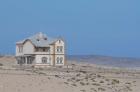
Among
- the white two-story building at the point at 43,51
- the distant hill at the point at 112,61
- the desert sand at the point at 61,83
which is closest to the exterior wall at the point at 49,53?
the white two-story building at the point at 43,51

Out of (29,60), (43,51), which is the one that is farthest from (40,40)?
(29,60)

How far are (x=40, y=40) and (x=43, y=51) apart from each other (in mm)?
Result: 1711

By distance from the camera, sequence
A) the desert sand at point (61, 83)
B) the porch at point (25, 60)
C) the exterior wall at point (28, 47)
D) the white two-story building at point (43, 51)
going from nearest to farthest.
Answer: the desert sand at point (61, 83), the white two-story building at point (43, 51), the exterior wall at point (28, 47), the porch at point (25, 60)

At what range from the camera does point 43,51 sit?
81.6 m

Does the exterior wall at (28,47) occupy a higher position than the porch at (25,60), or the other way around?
the exterior wall at (28,47)

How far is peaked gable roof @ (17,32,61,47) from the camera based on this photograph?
81.0 meters

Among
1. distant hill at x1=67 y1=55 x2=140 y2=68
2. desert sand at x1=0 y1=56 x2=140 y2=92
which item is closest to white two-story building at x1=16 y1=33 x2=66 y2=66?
desert sand at x1=0 y1=56 x2=140 y2=92

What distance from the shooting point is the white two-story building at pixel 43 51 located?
8100 cm

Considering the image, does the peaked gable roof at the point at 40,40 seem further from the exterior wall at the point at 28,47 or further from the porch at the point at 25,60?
the porch at the point at 25,60

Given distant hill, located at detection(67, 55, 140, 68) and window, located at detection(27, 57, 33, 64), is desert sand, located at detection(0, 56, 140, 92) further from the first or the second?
distant hill, located at detection(67, 55, 140, 68)

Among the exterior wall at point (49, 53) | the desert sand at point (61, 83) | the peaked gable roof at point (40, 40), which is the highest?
the peaked gable roof at point (40, 40)

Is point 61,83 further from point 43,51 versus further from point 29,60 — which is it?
point 29,60

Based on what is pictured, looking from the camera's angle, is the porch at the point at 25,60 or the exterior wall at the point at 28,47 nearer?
the exterior wall at the point at 28,47

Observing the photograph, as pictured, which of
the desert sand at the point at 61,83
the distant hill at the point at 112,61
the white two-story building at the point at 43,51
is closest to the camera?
the desert sand at the point at 61,83
